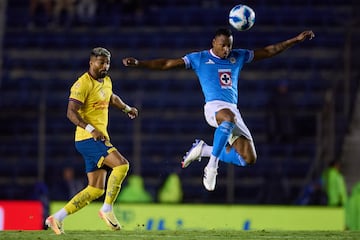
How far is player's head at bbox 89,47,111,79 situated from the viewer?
13852mm

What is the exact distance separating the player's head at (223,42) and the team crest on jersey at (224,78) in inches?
7.7

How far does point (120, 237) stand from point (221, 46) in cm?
287

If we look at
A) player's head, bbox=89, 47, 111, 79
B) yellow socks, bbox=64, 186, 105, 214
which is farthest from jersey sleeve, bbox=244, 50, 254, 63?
yellow socks, bbox=64, 186, 105, 214

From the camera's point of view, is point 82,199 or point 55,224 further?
point 82,199

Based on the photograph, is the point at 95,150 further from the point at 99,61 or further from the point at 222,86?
the point at 222,86

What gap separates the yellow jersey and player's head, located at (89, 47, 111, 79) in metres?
0.09

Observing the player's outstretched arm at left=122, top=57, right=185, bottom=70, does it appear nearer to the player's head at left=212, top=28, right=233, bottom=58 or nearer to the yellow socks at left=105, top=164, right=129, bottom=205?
the player's head at left=212, top=28, right=233, bottom=58

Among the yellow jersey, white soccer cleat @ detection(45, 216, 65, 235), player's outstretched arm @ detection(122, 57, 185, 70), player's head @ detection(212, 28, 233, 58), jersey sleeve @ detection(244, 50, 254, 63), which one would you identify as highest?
player's head @ detection(212, 28, 233, 58)

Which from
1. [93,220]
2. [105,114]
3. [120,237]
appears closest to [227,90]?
[105,114]

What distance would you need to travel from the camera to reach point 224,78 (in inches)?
556

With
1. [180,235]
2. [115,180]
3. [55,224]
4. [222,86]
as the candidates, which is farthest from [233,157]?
[55,224]

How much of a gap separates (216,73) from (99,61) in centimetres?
143

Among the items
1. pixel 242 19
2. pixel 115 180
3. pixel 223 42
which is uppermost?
pixel 242 19

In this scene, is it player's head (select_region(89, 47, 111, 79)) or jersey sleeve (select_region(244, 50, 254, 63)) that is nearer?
player's head (select_region(89, 47, 111, 79))
